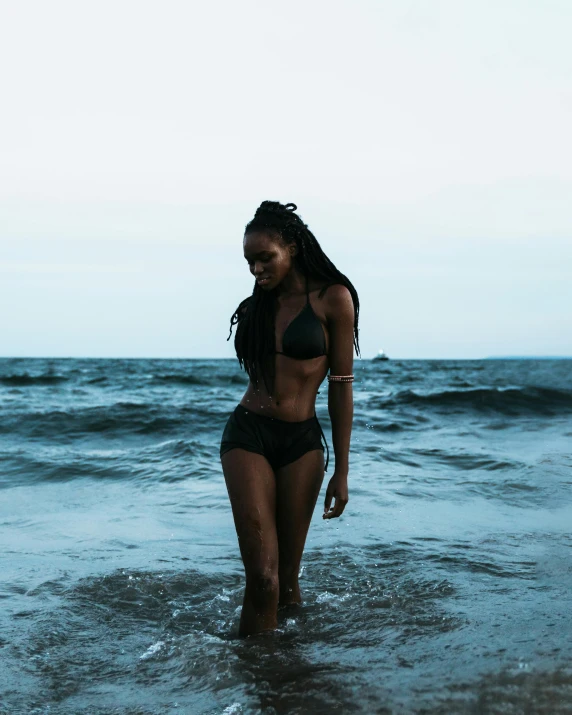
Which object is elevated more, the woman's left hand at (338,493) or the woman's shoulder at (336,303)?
the woman's shoulder at (336,303)

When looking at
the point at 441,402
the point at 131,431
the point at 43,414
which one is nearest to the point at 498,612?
the point at 131,431

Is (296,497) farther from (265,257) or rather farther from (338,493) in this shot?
(265,257)

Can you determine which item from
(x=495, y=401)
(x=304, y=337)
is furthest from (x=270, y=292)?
(x=495, y=401)

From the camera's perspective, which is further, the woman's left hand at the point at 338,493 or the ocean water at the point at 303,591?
the woman's left hand at the point at 338,493

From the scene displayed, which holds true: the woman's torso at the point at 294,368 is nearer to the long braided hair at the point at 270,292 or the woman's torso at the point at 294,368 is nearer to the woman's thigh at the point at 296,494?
the long braided hair at the point at 270,292

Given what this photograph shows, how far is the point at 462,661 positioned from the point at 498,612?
941mm

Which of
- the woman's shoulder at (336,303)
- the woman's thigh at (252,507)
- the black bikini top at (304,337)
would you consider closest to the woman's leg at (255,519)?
the woman's thigh at (252,507)

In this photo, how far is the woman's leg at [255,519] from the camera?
4.07m

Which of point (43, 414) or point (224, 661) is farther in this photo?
point (43, 414)

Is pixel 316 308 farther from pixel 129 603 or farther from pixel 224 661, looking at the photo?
→ pixel 129 603

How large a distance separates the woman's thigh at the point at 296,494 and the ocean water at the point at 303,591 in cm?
54

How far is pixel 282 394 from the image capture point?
421 cm

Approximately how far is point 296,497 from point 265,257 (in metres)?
1.26

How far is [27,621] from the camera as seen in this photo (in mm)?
4820
